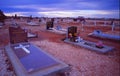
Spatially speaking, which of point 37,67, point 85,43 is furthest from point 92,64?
point 85,43

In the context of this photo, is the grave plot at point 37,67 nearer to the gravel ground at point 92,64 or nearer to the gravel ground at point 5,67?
the gravel ground at point 5,67

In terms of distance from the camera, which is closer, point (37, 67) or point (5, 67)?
point (37, 67)

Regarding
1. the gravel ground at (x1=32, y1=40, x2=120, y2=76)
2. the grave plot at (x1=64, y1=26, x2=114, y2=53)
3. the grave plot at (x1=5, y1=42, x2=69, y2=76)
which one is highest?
the grave plot at (x1=64, y1=26, x2=114, y2=53)

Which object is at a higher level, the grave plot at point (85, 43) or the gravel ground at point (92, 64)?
the grave plot at point (85, 43)

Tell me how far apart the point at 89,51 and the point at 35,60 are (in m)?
3.67

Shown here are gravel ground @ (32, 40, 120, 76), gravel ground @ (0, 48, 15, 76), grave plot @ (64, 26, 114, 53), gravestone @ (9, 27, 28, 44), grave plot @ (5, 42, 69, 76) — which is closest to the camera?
grave plot @ (5, 42, 69, 76)

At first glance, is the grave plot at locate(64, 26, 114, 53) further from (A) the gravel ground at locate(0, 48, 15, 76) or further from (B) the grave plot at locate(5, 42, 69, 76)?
(A) the gravel ground at locate(0, 48, 15, 76)

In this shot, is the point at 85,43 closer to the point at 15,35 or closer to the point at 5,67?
the point at 15,35

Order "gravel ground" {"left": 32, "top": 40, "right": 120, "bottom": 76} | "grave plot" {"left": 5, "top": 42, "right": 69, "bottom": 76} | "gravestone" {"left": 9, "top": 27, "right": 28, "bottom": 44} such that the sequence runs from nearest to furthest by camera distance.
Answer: "grave plot" {"left": 5, "top": 42, "right": 69, "bottom": 76} < "gravel ground" {"left": 32, "top": 40, "right": 120, "bottom": 76} < "gravestone" {"left": 9, "top": 27, "right": 28, "bottom": 44}

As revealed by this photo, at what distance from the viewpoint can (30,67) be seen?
4.22 m

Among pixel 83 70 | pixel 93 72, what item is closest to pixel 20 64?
pixel 83 70

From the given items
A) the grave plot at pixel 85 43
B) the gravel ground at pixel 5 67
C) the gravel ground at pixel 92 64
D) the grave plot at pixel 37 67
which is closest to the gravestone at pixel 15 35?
the gravel ground at pixel 5 67

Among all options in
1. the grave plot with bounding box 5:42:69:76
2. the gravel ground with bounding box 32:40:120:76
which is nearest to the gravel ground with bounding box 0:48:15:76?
the grave plot with bounding box 5:42:69:76

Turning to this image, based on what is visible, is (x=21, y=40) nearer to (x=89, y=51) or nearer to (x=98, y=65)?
(x=89, y=51)
